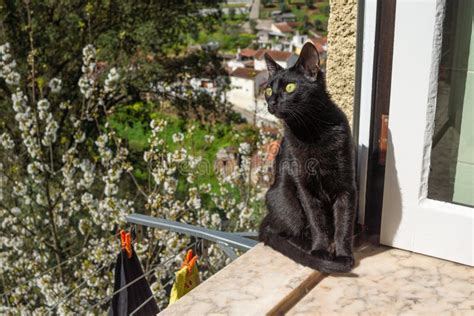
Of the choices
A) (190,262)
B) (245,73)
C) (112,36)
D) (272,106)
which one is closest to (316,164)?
(272,106)

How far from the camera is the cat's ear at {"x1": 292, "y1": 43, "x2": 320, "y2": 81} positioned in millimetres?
1263

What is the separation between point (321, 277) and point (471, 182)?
1.57ft

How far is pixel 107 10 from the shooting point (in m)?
5.00

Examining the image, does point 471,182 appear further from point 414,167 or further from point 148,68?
point 148,68

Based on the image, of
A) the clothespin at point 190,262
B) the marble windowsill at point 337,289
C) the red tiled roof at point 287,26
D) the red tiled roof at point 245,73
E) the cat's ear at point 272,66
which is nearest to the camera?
the marble windowsill at point 337,289

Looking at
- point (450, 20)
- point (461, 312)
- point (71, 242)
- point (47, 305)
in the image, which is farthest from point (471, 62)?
point (71, 242)

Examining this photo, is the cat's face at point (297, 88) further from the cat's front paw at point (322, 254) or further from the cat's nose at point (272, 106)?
the cat's front paw at point (322, 254)

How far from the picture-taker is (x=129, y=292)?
65.5 inches

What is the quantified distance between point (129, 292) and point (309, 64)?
3.17 ft

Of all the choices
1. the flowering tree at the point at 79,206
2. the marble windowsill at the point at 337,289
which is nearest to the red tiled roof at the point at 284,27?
the flowering tree at the point at 79,206

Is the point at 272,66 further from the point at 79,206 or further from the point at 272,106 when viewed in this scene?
the point at 79,206

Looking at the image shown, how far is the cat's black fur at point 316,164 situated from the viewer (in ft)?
4.17

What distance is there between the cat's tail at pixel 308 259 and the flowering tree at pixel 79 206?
2.04 meters

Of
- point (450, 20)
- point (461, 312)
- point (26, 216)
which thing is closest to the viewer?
point (461, 312)
